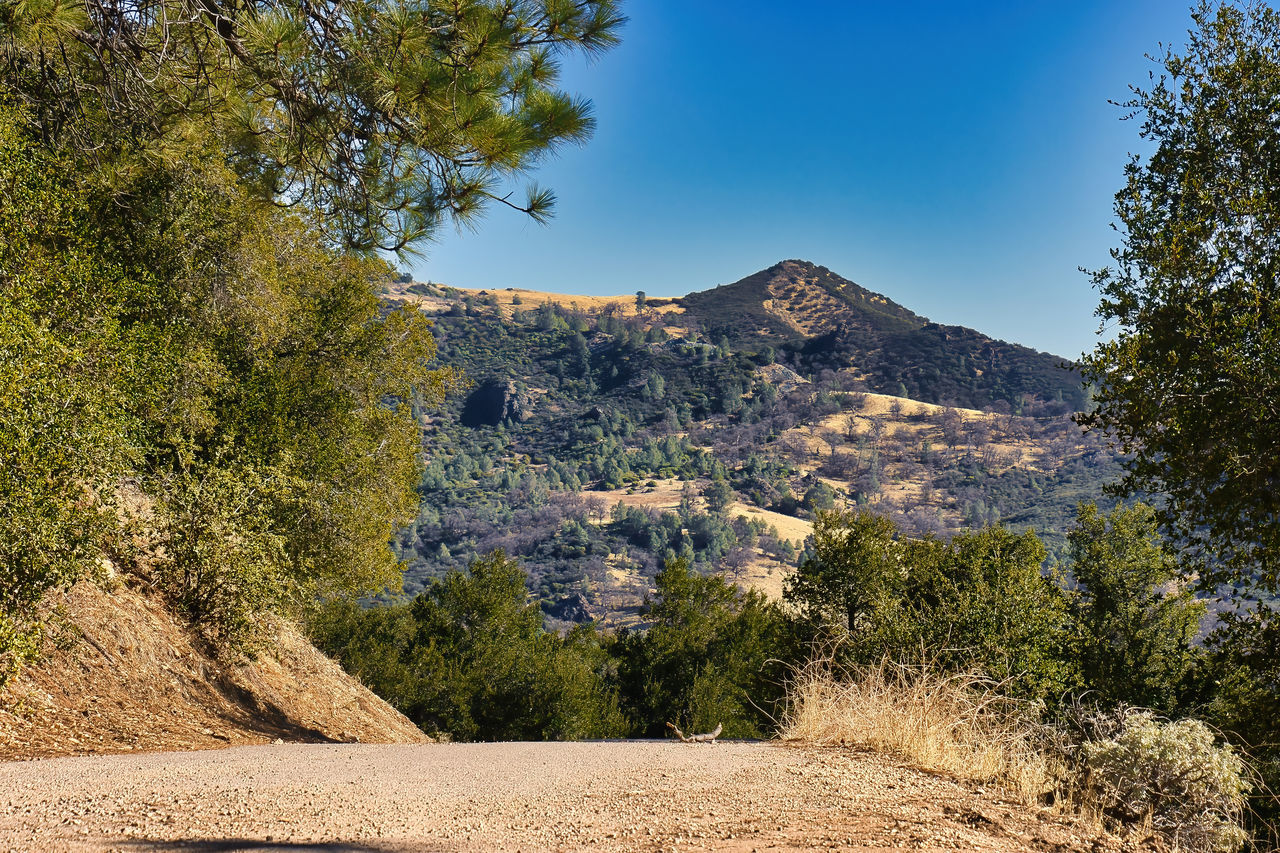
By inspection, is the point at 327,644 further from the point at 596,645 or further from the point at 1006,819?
the point at 1006,819

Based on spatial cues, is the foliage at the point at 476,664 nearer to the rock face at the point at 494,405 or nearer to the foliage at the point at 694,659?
the foliage at the point at 694,659

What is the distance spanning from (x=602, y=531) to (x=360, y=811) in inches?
4304

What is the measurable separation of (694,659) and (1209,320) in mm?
30767

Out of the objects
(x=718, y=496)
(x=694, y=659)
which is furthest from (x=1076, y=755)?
(x=718, y=496)

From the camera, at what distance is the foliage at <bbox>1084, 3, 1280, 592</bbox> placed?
23.6 ft

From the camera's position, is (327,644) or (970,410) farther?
(970,410)

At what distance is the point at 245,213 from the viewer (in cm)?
1364

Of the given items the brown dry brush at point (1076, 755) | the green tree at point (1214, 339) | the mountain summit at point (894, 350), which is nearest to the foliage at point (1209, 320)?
the green tree at point (1214, 339)

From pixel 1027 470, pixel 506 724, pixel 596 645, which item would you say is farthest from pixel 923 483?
pixel 506 724

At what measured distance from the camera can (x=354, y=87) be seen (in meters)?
6.71

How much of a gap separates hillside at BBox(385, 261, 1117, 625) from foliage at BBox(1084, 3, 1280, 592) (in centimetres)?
7781

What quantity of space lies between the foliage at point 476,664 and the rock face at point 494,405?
107 m

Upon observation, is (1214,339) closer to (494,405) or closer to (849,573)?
(849,573)

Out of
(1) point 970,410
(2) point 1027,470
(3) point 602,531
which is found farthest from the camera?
(1) point 970,410
